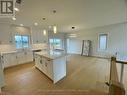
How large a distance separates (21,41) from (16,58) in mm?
1339

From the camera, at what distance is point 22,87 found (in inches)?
118

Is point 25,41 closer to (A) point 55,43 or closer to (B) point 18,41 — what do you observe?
(B) point 18,41

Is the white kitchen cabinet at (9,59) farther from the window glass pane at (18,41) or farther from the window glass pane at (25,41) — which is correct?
the window glass pane at (25,41)

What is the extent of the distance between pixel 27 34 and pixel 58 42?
400 cm

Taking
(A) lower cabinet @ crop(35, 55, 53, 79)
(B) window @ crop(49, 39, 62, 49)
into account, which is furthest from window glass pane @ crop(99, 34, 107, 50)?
(A) lower cabinet @ crop(35, 55, 53, 79)

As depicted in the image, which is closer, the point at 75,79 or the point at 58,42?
the point at 75,79

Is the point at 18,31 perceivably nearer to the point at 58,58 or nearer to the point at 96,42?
the point at 58,58

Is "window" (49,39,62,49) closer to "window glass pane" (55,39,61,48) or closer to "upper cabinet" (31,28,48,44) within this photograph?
"window glass pane" (55,39,61,48)

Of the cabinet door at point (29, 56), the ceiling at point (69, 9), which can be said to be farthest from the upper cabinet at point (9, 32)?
the cabinet door at point (29, 56)

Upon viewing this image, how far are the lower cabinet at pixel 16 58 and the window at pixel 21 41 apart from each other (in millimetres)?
646

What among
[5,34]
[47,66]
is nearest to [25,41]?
[5,34]

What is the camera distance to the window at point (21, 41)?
620 cm

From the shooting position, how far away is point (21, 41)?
253 inches

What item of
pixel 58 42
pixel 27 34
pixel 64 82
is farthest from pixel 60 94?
pixel 58 42
